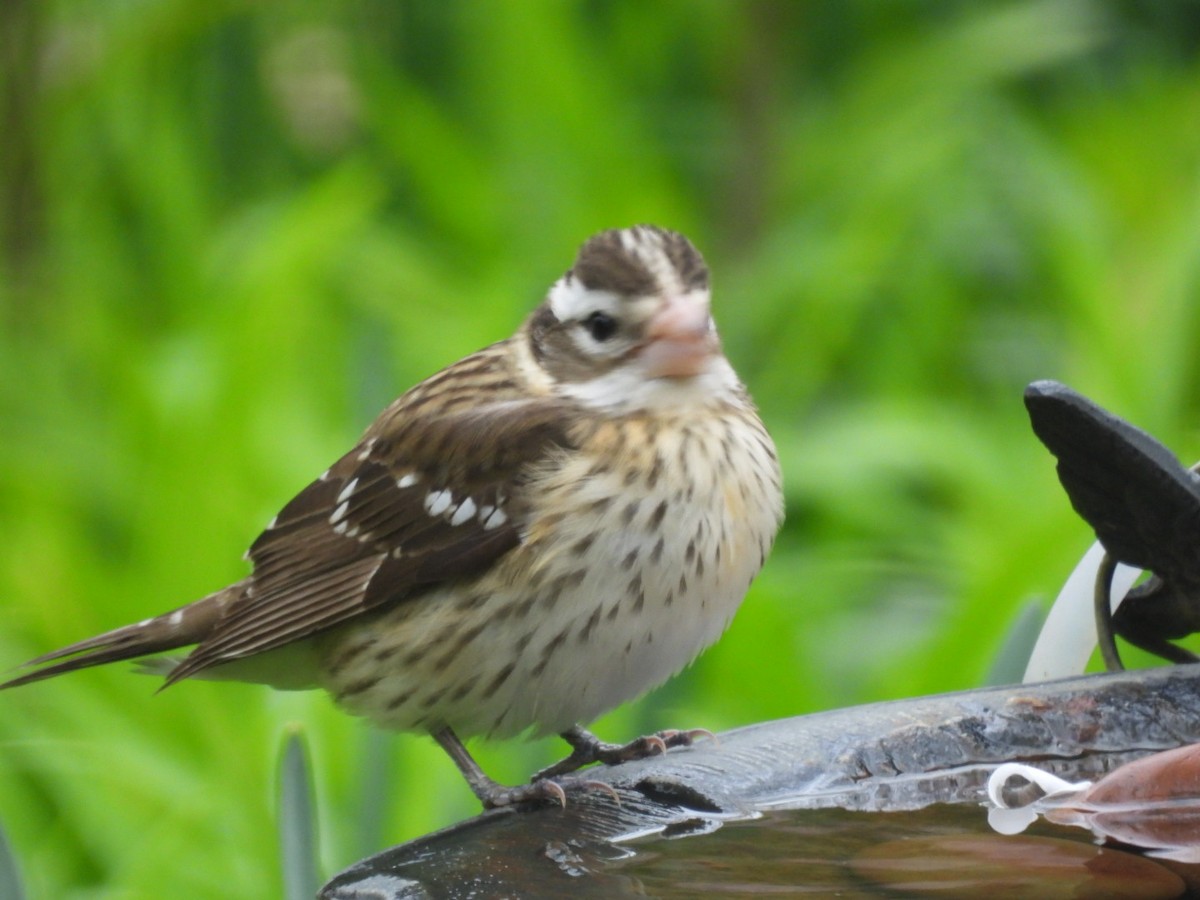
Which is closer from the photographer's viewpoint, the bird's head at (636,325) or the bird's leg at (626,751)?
the bird's leg at (626,751)

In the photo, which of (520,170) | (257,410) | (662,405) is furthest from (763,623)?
(520,170)

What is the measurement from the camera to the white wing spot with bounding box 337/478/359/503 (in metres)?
2.62

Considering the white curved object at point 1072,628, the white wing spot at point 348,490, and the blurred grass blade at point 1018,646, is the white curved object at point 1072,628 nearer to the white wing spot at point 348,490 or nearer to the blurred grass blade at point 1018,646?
the blurred grass blade at point 1018,646

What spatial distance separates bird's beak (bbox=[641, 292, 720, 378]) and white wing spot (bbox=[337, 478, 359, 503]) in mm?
503

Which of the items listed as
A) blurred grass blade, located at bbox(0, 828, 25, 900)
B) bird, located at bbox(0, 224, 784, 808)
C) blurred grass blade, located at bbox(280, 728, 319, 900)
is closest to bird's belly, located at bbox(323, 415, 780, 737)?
bird, located at bbox(0, 224, 784, 808)

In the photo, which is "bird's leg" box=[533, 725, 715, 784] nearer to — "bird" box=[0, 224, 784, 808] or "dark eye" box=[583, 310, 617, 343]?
"bird" box=[0, 224, 784, 808]

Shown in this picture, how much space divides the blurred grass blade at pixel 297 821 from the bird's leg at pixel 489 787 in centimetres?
20

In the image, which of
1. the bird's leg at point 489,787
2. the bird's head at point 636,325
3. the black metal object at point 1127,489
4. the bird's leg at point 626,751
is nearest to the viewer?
the black metal object at point 1127,489

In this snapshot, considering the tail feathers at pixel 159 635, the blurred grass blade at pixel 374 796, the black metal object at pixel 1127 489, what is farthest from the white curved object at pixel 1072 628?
the tail feathers at pixel 159 635

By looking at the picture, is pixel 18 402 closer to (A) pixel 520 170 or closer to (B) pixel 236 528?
(B) pixel 236 528

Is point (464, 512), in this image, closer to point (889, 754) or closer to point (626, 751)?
point (626, 751)

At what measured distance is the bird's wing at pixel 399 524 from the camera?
2342 millimetres

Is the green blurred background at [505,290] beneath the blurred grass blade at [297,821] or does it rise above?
above

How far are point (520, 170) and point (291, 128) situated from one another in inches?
34.7
